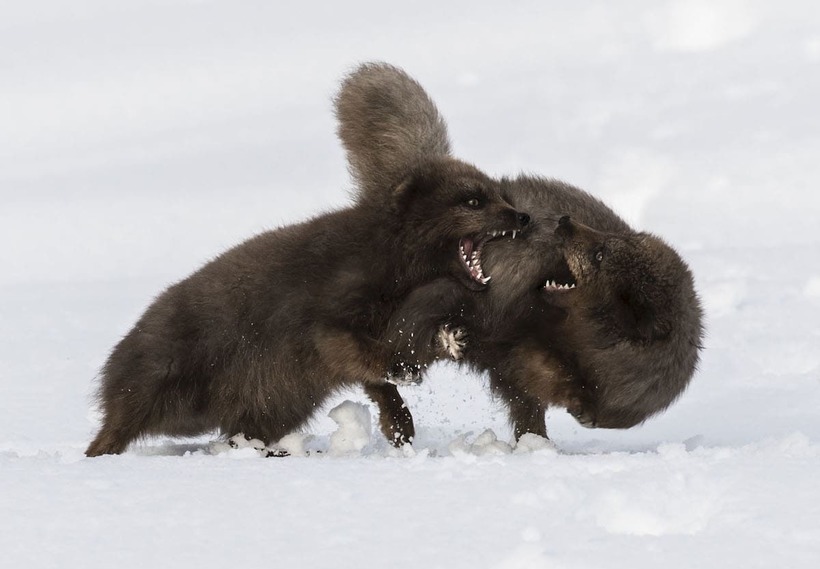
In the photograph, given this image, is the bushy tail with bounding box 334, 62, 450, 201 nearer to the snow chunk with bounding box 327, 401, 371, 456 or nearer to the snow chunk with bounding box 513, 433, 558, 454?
the snow chunk with bounding box 327, 401, 371, 456

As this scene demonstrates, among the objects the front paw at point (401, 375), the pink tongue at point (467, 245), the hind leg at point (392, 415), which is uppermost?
the pink tongue at point (467, 245)

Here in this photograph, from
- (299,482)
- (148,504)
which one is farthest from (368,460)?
(148,504)

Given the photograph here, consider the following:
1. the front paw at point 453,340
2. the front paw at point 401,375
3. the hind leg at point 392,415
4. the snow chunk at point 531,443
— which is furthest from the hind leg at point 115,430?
the snow chunk at point 531,443

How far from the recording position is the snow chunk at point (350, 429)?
Result: 7.26 meters

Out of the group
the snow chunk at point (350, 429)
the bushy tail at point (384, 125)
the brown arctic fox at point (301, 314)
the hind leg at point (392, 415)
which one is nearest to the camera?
the snow chunk at point (350, 429)

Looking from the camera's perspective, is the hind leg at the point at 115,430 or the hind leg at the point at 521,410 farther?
the hind leg at the point at 521,410

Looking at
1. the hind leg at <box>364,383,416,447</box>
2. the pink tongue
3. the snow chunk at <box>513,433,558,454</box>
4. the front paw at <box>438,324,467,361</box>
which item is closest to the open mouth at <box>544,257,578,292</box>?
the pink tongue

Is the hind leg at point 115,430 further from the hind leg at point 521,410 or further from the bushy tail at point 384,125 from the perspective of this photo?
the hind leg at point 521,410

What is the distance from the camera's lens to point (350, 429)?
7.35 m

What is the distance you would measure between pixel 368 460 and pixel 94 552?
1.76 meters

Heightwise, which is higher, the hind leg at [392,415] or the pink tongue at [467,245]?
the pink tongue at [467,245]

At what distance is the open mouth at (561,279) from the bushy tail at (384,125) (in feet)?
3.73

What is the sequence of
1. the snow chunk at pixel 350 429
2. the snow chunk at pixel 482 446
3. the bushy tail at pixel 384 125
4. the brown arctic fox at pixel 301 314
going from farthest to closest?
1. the bushy tail at pixel 384 125
2. the brown arctic fox at pixel 301 314
3. the snow chunk at pixel 350 429
4. the snow chunk at pixel 482 446

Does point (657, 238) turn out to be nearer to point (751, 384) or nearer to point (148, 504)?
point (751, 384)
